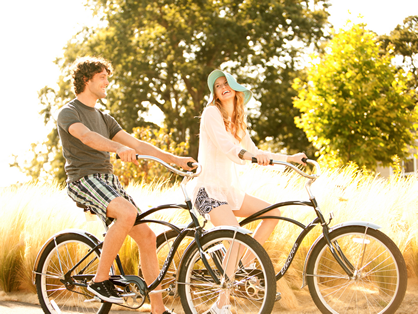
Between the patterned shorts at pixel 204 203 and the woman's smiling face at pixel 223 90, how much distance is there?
0.77 meters

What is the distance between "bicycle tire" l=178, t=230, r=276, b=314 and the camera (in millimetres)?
3102

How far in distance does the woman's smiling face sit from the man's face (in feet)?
2.98

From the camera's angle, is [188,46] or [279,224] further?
[188,46]

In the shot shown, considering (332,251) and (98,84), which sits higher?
(98,84)

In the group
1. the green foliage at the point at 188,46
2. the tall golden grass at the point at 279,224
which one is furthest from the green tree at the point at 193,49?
the tall golden grass at the point at 279,224

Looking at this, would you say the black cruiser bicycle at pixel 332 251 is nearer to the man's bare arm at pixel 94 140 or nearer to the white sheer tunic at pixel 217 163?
the white sheer tunic at pixel 217 163

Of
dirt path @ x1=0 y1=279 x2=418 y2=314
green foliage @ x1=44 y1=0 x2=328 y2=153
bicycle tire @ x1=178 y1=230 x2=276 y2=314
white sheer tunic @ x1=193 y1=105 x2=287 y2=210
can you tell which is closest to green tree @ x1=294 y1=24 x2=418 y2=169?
dirt path @ x1=0 y1=279 x2=418 y2=314

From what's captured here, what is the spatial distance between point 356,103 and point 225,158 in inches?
380

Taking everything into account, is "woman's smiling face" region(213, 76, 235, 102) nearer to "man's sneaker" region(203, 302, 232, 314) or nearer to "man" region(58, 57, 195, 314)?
"man" region(58, 57, 195, 314)

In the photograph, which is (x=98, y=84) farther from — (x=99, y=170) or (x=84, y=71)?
(x=99, y=170)

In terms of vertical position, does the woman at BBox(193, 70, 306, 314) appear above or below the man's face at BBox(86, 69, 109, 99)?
below

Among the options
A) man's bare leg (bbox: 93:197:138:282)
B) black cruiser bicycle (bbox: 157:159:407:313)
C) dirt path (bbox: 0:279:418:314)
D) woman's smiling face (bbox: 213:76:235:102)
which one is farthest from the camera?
dirt path (bbox: 0:279:418:314)

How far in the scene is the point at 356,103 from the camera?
12.5 meters

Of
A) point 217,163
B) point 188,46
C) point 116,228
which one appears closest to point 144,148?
point 217,163
